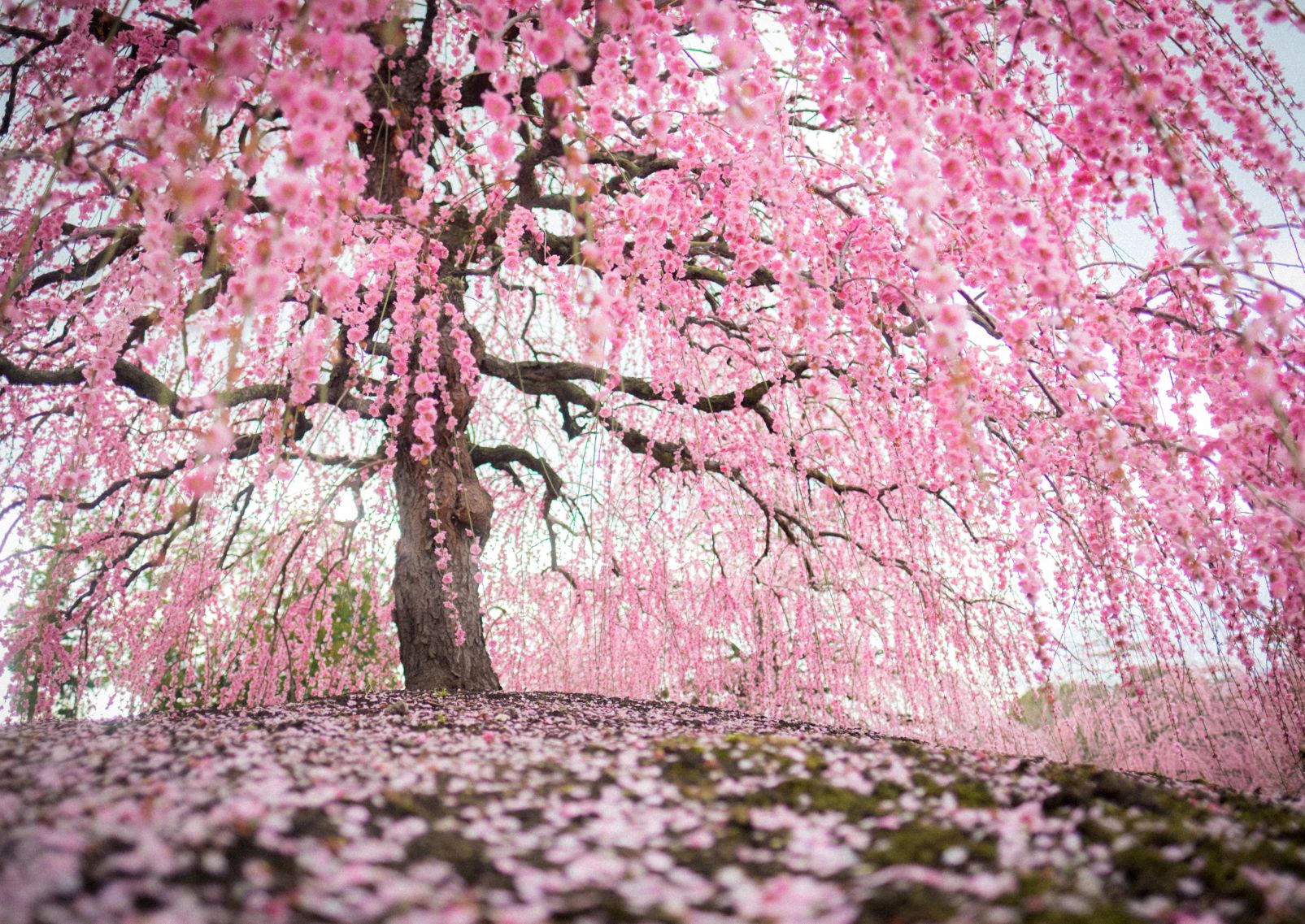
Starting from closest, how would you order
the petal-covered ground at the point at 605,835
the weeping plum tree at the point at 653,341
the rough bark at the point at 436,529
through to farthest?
the petal-covered ground at the point at 605,835 → the weeping plum tree at the point at 653,341 → the rough bark at the point at 436,529

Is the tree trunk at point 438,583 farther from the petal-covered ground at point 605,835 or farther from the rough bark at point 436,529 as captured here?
the petal-covered ground at point 605,835

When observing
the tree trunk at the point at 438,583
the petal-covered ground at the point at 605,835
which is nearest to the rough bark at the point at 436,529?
the tree trunk at the point at 438,583

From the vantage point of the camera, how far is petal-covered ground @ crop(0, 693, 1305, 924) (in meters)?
1.33

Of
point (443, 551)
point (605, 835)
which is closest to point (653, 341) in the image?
point (443, 551)

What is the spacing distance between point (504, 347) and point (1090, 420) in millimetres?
4905

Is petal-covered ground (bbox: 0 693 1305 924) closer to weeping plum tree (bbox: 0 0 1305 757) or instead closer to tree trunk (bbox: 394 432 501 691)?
weeping plum tree (bbox: 0 0 1305 757)

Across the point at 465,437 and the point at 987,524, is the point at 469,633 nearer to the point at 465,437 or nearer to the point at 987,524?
the point at 465,437

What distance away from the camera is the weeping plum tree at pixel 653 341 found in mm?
2145

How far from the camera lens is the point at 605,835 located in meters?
1.79

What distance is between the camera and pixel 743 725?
12.2 ft

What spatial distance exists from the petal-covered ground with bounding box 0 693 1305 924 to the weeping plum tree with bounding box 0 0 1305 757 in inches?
30.1

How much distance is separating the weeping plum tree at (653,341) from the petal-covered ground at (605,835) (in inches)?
30.1

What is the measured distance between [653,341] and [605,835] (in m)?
3.29

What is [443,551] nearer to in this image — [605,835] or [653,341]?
[653,341]
